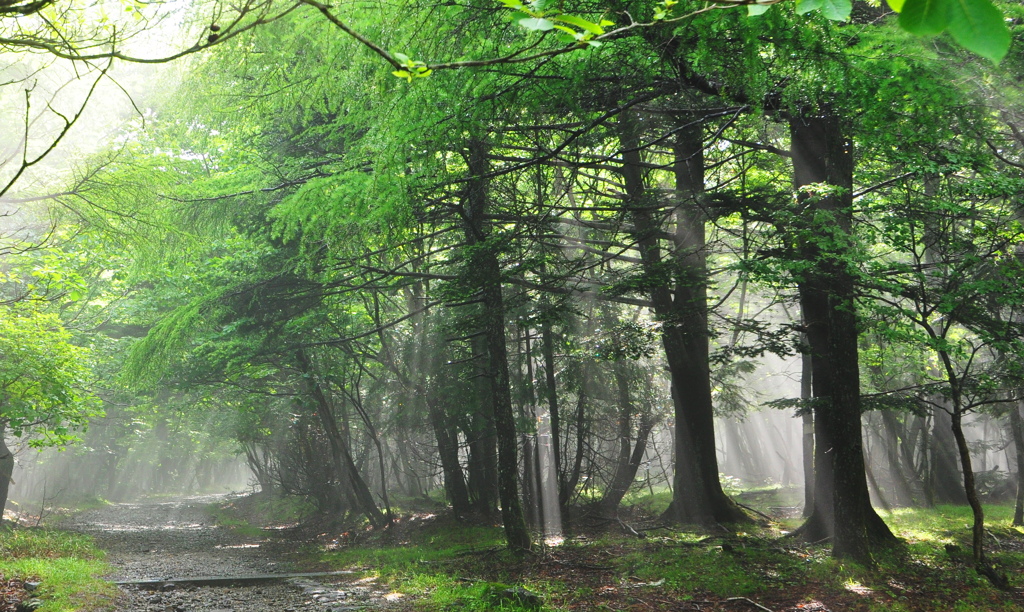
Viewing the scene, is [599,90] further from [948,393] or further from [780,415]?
[780,415]

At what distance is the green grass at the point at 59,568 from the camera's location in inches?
294

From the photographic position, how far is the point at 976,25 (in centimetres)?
96

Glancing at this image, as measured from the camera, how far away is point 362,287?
10.2m

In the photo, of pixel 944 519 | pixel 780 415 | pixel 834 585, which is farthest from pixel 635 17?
pixel 780 415

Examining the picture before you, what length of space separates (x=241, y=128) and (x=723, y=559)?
28.0ft

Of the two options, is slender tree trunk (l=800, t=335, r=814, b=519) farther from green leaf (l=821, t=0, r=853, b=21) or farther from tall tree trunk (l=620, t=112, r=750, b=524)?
green leaf (l=821, t=0, r=853, b=21)

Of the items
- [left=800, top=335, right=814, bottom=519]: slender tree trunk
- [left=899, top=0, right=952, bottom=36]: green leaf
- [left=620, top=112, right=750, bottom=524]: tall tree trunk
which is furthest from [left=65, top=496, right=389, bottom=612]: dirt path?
[left=800, top=335, right=814, bottom=519]: slender tree trunk

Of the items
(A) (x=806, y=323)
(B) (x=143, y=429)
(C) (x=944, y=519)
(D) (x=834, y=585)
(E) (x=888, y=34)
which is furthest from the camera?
(B) (x=143, y=429)

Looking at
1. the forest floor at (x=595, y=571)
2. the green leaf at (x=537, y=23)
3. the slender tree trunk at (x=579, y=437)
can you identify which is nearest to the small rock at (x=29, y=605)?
the forest floor at (x=595, y=571)

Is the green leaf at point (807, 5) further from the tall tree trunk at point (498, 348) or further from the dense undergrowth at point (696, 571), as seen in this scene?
the tall tree trunk at point (498, 348)

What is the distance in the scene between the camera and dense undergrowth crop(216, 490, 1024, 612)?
6770 mm

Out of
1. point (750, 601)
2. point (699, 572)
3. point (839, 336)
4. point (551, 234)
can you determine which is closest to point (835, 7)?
point (750, 601)

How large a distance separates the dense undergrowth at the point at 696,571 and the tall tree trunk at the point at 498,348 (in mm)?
582

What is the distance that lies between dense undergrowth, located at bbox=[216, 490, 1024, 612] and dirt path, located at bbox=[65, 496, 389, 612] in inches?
33.1
